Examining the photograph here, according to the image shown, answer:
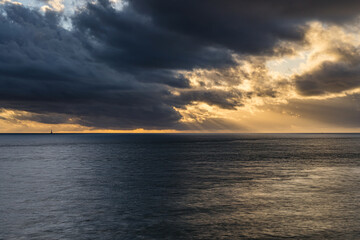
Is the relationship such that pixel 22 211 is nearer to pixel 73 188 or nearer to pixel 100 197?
pixel 100 197

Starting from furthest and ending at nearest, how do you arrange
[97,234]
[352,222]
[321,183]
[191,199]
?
1. [321,183]
2. [191,199]
3. [352,222]
4. [97,234]

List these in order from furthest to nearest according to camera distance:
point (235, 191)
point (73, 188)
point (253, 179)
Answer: point (253, 179) < point (73, 188) < point (235, 191)

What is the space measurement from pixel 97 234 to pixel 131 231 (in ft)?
7.21

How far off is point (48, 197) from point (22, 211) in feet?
20.3

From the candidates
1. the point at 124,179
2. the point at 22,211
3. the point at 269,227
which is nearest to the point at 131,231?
the point at 269,227

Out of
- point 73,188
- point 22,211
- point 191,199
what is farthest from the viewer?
point 73,188

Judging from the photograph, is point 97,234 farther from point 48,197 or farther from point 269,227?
point 48,197

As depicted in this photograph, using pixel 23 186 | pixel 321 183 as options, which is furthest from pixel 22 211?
pixel 321 183

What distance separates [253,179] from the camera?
4344 centimetres

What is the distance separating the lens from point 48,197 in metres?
31.9

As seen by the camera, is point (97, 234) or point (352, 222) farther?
point (352, 222)

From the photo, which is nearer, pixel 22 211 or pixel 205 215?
pixel 205 215

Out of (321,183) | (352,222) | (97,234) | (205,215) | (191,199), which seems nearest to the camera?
(97,234)

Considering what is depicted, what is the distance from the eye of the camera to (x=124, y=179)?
44500 millimetres
